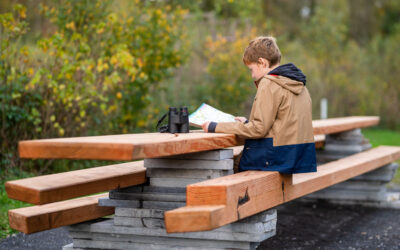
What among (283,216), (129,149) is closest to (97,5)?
(283,216)

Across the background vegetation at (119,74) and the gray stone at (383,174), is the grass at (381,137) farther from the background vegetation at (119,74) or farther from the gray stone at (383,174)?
the gray stone at (383,174)

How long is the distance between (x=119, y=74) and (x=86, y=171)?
508 centimetres

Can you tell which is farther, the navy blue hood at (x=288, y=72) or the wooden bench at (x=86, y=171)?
the navy blue hood at (x=288, y=72)

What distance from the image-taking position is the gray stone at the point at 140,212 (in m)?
3.71

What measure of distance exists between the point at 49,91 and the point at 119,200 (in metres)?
4.38

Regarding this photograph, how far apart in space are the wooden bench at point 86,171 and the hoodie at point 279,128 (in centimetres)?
13

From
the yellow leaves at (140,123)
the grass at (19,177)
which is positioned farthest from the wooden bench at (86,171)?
the yellow leaves at (140,123)

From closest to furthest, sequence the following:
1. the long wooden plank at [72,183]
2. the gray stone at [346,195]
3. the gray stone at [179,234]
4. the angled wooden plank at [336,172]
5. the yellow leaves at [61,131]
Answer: the long wooden plank at [72,183], the gray stone at [179,234], the angled wooden plank at [336,172], the gray stone at [346,195], the yellow leaves at [61,131]

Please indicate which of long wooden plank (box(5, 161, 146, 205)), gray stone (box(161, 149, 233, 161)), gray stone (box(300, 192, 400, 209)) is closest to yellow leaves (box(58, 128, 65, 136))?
gray stone (box(300, 192, 400, 209))

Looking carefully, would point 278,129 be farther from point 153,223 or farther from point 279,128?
point 153,223

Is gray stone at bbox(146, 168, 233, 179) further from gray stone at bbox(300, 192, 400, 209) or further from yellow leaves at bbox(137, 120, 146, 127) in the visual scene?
yellow leaves at bbox(137, 120, 146, 127)

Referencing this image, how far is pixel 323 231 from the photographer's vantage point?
5617 mm

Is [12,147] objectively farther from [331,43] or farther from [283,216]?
[331,43]

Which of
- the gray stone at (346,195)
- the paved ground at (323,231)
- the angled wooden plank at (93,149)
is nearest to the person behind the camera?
the angled wooden plank at (93,149)
